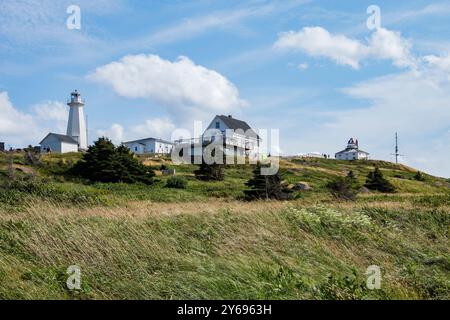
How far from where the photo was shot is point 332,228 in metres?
11.1

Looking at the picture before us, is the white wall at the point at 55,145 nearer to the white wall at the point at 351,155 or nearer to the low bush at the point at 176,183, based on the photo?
the low bush at the point at 176,183

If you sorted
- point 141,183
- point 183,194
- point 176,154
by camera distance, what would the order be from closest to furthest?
point 183,194 → point 141,183 → point 176,154

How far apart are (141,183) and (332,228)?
83.1 feet

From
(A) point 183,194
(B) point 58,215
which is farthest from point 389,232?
(A) point 183,194

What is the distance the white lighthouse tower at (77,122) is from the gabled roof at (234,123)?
2291 cm

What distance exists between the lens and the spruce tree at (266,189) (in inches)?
1141

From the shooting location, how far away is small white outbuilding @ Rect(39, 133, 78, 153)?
229ft

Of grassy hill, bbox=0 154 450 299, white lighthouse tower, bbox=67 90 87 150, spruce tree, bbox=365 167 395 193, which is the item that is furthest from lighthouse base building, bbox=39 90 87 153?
grassy hill, bbox=0 154 450 299

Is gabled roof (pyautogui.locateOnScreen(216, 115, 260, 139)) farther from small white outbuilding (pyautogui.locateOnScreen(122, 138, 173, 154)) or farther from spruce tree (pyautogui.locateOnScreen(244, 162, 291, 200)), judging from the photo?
spruce tree (pyautogui.locateOnScreen(244, 162, 291, 200))

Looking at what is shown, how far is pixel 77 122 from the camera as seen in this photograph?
77.4 metres

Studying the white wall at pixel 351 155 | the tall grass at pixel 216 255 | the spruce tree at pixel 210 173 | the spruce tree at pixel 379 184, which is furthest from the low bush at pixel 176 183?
the white wall at pixel 351 155

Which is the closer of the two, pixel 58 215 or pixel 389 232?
pixel 58 215

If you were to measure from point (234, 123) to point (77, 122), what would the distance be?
84.8 feet
